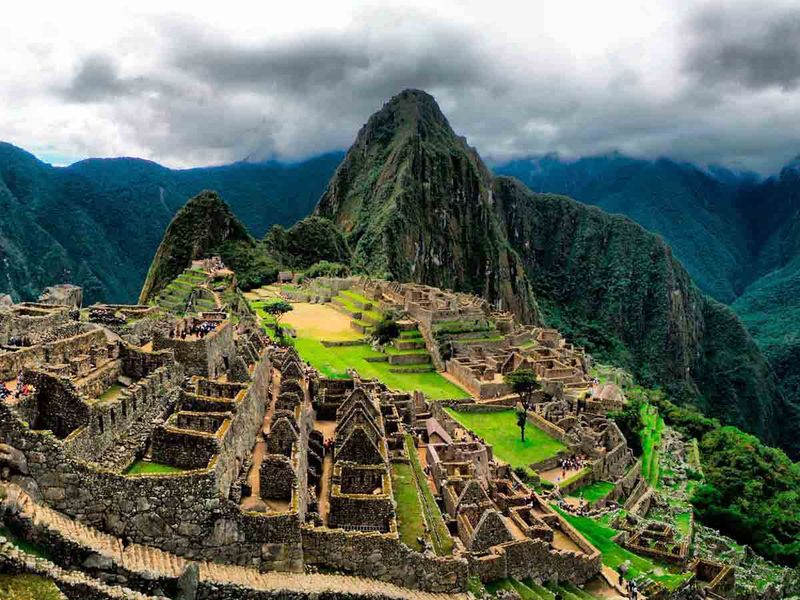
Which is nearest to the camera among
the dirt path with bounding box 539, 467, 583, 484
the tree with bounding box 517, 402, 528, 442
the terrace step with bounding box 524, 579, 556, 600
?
the terrace step with bounding box 524, 579, 556, 600

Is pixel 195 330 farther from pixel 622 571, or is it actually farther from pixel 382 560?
pixel 622 571

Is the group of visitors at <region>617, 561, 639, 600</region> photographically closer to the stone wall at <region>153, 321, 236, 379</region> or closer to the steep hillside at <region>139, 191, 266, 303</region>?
the stone wall at <region>153, 321, 236, 379</region>

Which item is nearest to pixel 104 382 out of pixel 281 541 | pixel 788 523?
pixel 281 541

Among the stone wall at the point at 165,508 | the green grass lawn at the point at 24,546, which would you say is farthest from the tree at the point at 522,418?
the green grass lawn at the point at 24,546

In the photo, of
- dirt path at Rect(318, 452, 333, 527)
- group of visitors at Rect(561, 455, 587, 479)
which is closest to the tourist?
dirt path at Rect(318, 452, 333, 527)

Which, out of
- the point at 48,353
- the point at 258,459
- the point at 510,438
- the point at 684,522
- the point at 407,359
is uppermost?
the point at 48,353

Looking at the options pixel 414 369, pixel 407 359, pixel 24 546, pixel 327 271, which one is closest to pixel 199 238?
pixel 327 271
